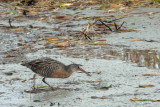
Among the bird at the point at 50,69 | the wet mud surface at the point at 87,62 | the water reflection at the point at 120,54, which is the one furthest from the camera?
the water reflection at the point at 120,54

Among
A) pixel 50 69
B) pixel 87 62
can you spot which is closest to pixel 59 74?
pixel 50 69

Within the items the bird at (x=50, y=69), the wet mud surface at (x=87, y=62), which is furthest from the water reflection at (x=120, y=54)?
the bird at (x=50, y=69)

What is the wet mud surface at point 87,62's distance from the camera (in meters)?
6.45

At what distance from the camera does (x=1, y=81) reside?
7.46m

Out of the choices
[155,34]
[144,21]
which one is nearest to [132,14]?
[144,21]

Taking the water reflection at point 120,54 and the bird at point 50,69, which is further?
the water reflection at point 120,54

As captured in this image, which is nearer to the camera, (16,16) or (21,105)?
(21,105)

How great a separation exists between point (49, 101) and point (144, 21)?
6.67 meters

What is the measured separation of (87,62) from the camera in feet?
28.7

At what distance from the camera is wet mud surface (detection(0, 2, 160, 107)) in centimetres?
645

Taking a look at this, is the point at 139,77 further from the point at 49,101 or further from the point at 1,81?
the point at 1,81

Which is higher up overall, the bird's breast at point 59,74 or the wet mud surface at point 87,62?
the bird's breast at point 59,74

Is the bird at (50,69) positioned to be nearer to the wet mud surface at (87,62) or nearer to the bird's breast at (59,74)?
the bird's breast at (59,74)

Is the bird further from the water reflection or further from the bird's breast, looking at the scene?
the water reflection
